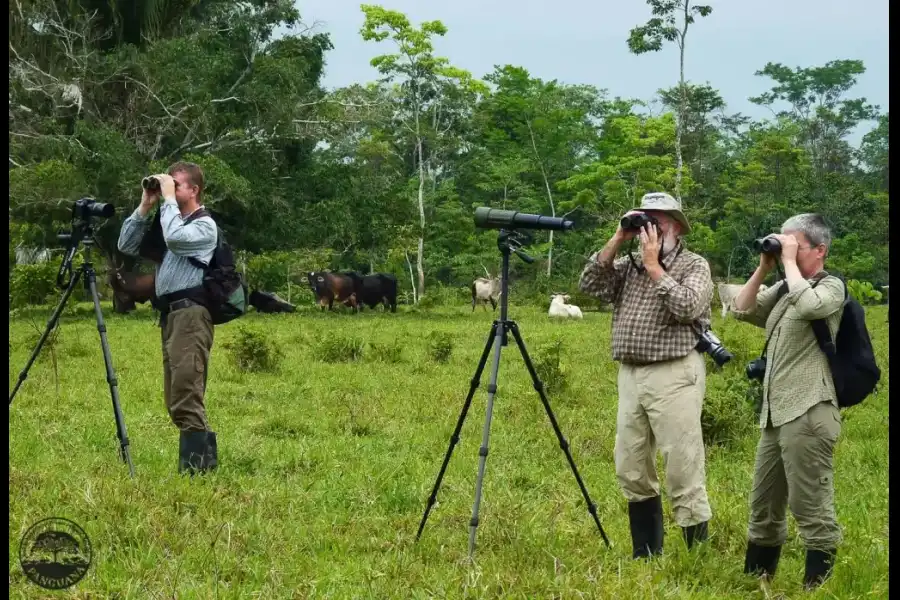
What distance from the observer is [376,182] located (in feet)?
95.1

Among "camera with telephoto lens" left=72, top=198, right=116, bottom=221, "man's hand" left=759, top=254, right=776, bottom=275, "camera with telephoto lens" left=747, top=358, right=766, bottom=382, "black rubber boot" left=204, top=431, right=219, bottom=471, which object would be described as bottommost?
"black rubber boot" left=204, top=431, right=219, bottom=471

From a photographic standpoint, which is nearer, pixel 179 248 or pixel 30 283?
pixel 179 248

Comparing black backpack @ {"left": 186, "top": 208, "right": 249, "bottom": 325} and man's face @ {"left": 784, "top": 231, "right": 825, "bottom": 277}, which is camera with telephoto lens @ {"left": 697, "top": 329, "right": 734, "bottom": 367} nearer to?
man's face @ {"left": 784, "top": 231, "right": 825, "bottom": 277}

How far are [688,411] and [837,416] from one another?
71cm

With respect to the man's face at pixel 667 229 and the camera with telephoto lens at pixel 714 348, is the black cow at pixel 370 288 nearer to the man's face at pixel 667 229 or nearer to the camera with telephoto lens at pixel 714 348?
the man's face at pixel 667 229

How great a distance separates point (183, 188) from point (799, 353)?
161 inches

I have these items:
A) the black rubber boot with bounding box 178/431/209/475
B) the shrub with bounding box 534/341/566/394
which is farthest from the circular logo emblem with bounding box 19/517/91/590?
the shrub with bounding box 534/341/566/394

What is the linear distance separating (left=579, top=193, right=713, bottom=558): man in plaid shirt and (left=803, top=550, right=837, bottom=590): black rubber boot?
578 millimetres

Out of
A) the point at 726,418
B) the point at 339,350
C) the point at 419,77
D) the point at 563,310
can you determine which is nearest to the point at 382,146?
the point at 419,77

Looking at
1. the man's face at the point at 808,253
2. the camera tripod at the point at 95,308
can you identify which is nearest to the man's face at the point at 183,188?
the camera tripod at the point at 95,308

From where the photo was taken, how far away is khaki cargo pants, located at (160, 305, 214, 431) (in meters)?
6.50

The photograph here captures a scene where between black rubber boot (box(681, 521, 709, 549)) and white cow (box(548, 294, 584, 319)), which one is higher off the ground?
white cow (box(548, 294, 584, 319))

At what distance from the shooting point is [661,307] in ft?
16.7

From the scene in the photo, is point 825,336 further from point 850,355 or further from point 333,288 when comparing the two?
point 333,288
